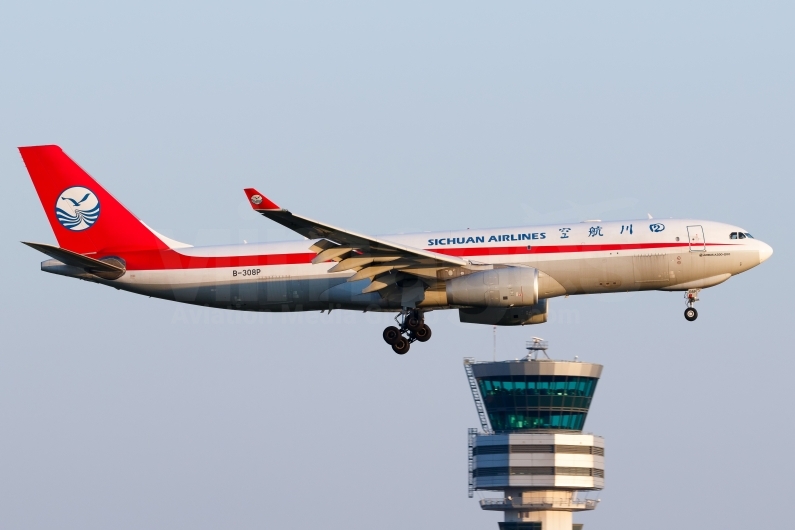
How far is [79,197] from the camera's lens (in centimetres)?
5425

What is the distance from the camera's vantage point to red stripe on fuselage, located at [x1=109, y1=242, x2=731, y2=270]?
48.9 m

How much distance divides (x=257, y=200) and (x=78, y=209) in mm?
14618

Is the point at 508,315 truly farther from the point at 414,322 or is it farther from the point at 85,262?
the point at 85,262

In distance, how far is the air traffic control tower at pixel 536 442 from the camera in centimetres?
9719

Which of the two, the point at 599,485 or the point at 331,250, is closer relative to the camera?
the point at 331,250

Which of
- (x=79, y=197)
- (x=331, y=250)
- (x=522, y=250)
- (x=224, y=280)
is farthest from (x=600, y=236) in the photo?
(x=79, y=197)

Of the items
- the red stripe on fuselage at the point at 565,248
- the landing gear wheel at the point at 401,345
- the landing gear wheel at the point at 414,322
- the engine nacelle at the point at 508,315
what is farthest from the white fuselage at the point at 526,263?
the engine nacelle at the point at 508,315

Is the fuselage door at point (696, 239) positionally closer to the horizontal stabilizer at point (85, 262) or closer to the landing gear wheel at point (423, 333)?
the landing gear wheel at point (423, 333)

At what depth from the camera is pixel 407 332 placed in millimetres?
50750

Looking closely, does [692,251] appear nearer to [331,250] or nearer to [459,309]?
[459,309]

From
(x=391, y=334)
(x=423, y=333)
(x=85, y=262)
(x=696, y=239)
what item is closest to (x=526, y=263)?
(x=423, y=333)

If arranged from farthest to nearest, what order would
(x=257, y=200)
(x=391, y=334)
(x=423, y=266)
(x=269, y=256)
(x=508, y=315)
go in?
(x=508, y=315) → (x=269, y=256) → (x=391, y=334) → (x=423, y=266) → (x=257, y=200)

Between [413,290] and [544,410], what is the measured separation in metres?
53.5

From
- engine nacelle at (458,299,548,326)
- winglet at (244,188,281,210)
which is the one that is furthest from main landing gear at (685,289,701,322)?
winglet at (244,188,281,210)
